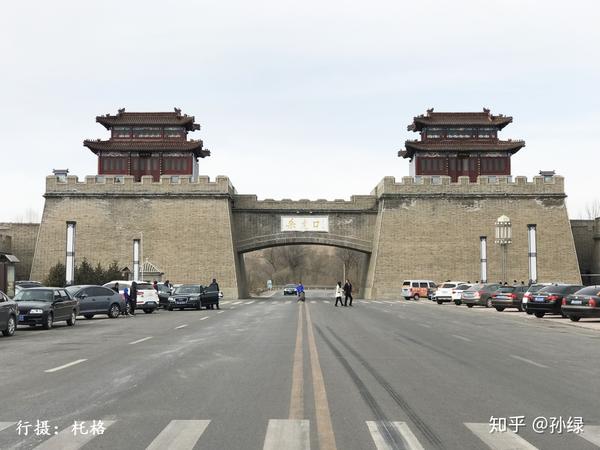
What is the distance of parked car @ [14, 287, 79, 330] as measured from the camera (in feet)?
72.7

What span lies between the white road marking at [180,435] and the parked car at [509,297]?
3093cm

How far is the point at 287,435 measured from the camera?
264 inches

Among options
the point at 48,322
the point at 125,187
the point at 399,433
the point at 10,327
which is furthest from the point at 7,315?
the point at 125,187

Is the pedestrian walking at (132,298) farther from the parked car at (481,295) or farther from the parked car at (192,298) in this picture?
the parked car at (481,295)

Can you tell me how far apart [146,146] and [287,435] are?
210 ft

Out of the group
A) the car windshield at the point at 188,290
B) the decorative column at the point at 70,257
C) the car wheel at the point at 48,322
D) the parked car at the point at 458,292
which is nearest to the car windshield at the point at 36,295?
the car wheel at the point at 48,322

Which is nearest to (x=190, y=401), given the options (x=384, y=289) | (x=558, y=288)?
(x=558, y=288)

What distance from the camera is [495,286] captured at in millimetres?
39906

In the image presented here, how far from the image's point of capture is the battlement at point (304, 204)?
207ft

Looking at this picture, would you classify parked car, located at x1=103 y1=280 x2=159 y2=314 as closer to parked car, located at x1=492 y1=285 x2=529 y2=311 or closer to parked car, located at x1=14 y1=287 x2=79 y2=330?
parked car, located at x1=14 y1=287 x2=79 y2=330

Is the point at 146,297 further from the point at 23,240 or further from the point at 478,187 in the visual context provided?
the point at 478,187

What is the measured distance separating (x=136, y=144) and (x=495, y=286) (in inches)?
1644

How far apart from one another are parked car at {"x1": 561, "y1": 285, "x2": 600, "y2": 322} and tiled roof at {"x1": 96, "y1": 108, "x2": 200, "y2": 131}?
163ft

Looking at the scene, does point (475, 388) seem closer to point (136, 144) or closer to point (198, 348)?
point (198, 348)
